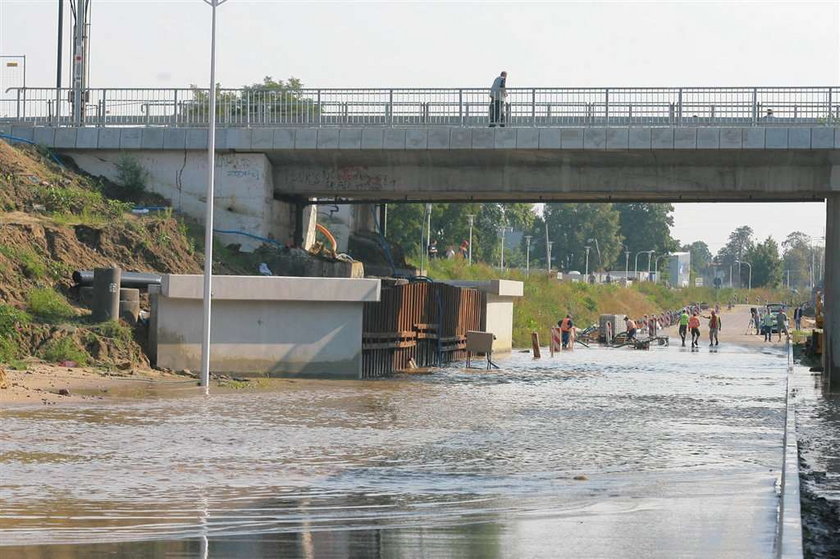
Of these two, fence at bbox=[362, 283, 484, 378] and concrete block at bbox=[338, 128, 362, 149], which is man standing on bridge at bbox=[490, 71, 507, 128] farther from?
fence at bbox=[362, 283, 484, 378]

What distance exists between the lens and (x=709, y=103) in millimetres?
36219

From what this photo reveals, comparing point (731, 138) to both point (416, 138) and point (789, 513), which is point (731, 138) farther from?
point (789, 513)

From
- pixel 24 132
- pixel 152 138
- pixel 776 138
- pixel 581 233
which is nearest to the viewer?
pixel 776 138

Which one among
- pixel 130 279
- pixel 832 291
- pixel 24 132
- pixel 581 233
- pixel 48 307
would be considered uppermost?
pixel 581 233

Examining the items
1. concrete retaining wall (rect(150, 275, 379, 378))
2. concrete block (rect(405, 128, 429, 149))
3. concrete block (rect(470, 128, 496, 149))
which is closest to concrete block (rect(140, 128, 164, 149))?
concrete block (rect(405, 128, 429, 149))

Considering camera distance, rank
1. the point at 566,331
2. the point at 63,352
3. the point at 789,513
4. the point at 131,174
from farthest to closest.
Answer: the point at 566,331
the point at 131,174
the point at 63,352
the point at 789,513

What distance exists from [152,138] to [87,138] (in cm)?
202

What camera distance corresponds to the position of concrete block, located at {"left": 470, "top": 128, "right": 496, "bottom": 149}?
1378 inches

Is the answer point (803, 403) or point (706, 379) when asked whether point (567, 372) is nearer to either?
point (706, 379)

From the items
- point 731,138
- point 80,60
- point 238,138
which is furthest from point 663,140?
point 80,60

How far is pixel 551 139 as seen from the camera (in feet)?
114

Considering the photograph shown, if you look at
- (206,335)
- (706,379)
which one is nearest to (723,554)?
(206,335)

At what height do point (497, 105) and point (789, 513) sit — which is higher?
point (497, 105)

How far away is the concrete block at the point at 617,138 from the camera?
34312 mm
